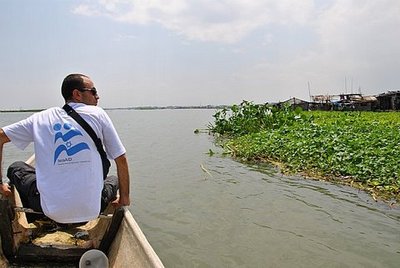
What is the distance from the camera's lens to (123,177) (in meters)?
2.82

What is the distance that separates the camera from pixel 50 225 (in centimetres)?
356

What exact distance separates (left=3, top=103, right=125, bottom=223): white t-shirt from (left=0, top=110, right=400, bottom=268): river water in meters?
2.10

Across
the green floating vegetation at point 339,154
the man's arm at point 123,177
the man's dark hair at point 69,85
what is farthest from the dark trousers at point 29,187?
the green floating vegetation at point 339,154

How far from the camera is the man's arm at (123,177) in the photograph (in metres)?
2.75

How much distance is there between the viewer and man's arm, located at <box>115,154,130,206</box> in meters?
2.75

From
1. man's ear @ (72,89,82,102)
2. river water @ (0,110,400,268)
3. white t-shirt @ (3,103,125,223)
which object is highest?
man's ear @ (72,89,82,102)

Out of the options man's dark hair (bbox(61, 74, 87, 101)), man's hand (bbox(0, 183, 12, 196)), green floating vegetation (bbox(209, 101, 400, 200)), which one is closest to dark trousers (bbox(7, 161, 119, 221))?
man's hand (bbox(0, 183, 12, 196))

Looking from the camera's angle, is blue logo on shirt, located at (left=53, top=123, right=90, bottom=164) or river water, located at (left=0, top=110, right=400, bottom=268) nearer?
blue logo on shirt, located at (left=53, top=123, right=90, bottom=164)

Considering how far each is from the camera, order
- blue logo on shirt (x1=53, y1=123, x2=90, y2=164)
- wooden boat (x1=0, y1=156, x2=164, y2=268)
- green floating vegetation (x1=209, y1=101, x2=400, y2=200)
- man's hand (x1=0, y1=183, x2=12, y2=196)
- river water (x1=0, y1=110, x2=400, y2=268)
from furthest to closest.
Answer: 1. green floating vegetation (x1=209, y1=101, x2=400, y2=200)
2. river water (x1=0, y1=110, x2=400, y2=268)
3. man's hand (x1=0, y1=183, x2=12, y2=196)
4. wooden boat (x1=0, y1=156, x2=164, y2=268)
5. blue logo on shirt (x1=53, y1=123, x2=90, y2=164)

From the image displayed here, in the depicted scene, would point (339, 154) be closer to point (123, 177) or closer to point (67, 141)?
point (123, 177)

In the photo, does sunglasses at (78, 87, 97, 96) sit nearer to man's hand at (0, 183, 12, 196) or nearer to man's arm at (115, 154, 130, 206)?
man's arm at (115, 154, 130, 206)

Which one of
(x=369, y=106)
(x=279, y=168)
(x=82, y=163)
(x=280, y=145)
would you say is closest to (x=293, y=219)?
(x=279, y=168)

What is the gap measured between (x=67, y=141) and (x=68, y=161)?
0.13 meters

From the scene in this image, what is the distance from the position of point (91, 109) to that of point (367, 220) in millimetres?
4606
